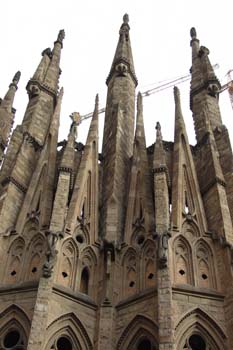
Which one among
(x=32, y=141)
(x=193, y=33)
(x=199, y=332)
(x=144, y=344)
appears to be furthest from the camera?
(x=193, y=33)

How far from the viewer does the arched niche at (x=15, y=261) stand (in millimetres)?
17156

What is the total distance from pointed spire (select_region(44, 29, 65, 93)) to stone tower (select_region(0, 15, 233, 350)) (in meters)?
3.29

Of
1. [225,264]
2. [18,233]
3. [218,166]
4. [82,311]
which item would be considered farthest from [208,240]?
[18,233]

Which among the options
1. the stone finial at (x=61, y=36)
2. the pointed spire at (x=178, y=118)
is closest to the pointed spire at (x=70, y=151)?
the pointed spire at (x=178, y=118)

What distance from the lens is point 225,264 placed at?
54.6 feet

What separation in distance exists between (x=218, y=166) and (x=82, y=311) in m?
7.51

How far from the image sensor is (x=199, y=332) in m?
15.2

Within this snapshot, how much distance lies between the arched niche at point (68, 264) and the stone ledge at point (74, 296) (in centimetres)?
36

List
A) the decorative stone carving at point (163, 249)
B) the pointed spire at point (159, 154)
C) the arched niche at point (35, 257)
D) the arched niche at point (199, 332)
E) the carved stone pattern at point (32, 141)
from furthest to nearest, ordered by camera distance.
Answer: the carved stone pattern at point (32, 141) → the pointed spire at point (159, 154) → the arched niche at point (35, 257) → the decorative stone carving at point (163, 249) → the arched niche at point (199, 332)

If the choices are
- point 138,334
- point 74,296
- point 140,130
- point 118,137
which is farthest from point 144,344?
point 140,130

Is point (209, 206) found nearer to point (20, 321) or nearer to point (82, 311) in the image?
point (82, 311)

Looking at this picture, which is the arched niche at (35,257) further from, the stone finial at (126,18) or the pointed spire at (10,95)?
the stone finial at (126,18)

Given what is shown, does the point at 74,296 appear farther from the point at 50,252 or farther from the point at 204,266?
the point at 204,266

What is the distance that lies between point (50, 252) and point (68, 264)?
4.87 ft
